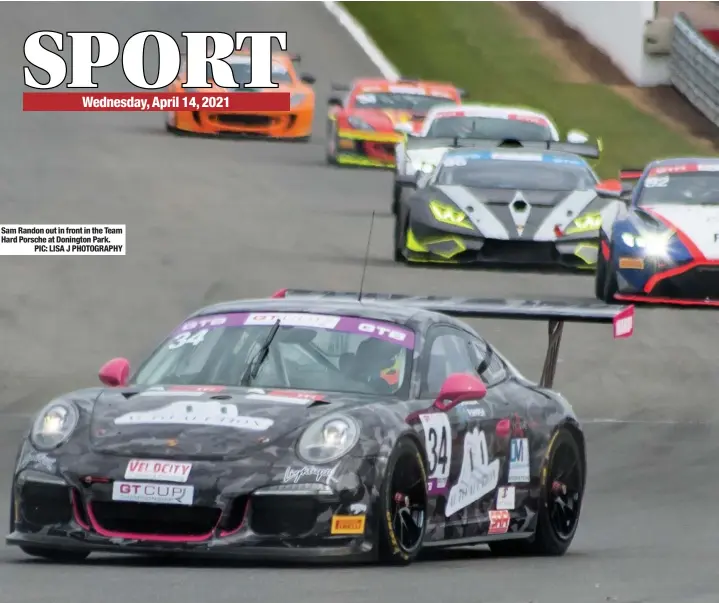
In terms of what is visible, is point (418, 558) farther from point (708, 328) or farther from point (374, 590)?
point (708, 328)

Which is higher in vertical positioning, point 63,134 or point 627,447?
point 627,447

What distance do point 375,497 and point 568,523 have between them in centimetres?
216

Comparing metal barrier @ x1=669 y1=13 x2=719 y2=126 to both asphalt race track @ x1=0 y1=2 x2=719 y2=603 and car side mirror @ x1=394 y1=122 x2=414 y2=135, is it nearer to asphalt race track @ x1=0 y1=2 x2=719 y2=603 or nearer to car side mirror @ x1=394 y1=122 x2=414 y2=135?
asphalt race track @ x1=0 y1=2 x2=719 y2=603

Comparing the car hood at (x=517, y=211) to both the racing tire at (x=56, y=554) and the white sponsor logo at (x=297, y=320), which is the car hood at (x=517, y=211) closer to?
the white sponsor logo at (x=297, y=320)

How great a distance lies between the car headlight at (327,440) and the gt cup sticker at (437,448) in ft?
1.62

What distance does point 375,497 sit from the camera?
8047 millimetres

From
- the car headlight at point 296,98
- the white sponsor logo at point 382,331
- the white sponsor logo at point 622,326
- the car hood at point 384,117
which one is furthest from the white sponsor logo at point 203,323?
the car headlight at point 296,98

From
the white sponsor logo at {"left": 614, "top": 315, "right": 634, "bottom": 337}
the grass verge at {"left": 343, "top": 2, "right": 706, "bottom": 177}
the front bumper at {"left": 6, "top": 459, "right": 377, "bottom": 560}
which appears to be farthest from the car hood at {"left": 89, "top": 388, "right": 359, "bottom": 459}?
the grass verge at {"left": 343, "top": 2, "right": 706, "bottom": 177}

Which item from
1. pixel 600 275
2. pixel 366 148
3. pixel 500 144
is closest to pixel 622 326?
pixel 600 275

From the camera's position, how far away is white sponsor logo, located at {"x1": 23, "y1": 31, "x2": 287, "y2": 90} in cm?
3228

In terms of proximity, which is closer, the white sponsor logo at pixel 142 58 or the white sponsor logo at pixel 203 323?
the white sponsor logo at pixel 203 323

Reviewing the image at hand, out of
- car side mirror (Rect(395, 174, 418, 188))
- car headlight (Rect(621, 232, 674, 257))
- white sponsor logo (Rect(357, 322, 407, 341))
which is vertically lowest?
car side mirror (Rect(395, 174, 418, 188))

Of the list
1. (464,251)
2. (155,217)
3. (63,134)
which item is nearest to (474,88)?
(63,134)

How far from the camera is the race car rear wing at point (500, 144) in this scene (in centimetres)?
2330
